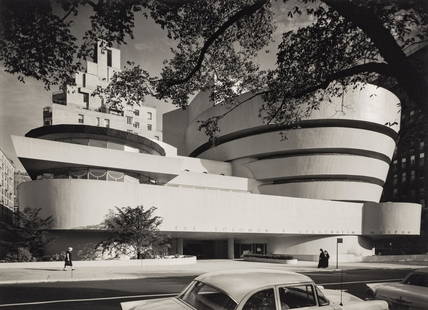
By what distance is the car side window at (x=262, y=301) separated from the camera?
4.70 m

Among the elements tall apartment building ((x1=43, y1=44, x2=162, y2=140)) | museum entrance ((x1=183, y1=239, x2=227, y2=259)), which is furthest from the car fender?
tall apartment building ((x1=43, y1=44, x2=162, y2=140))

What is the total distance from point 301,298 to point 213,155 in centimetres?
5043

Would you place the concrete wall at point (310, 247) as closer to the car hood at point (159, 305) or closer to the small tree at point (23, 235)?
the small tree at point (23, 235)

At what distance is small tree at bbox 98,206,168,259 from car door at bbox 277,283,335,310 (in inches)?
976

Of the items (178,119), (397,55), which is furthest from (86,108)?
(397,55)

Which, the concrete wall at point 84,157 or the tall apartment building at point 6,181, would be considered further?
the tall apartment building at point 6,181

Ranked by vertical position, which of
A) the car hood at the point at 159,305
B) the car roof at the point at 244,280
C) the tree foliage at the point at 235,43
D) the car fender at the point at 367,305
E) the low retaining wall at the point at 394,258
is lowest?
the low retaining wall at the point at 394,258

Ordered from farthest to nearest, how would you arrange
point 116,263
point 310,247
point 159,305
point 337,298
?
point 310,247 → point 116,263 → point 337,298 → point 159,305

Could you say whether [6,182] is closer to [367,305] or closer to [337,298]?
[337,298]

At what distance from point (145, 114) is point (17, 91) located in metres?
59.6

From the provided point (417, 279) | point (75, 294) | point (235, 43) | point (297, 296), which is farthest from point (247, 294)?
point (75, 294)

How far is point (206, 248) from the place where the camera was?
149ft

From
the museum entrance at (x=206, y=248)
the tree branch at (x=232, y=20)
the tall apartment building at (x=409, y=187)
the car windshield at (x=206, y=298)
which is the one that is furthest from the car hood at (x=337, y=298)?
the tall apartment building at (x=409, y=187)

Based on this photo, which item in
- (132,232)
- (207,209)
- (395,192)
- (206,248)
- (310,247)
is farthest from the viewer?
(395,192)
